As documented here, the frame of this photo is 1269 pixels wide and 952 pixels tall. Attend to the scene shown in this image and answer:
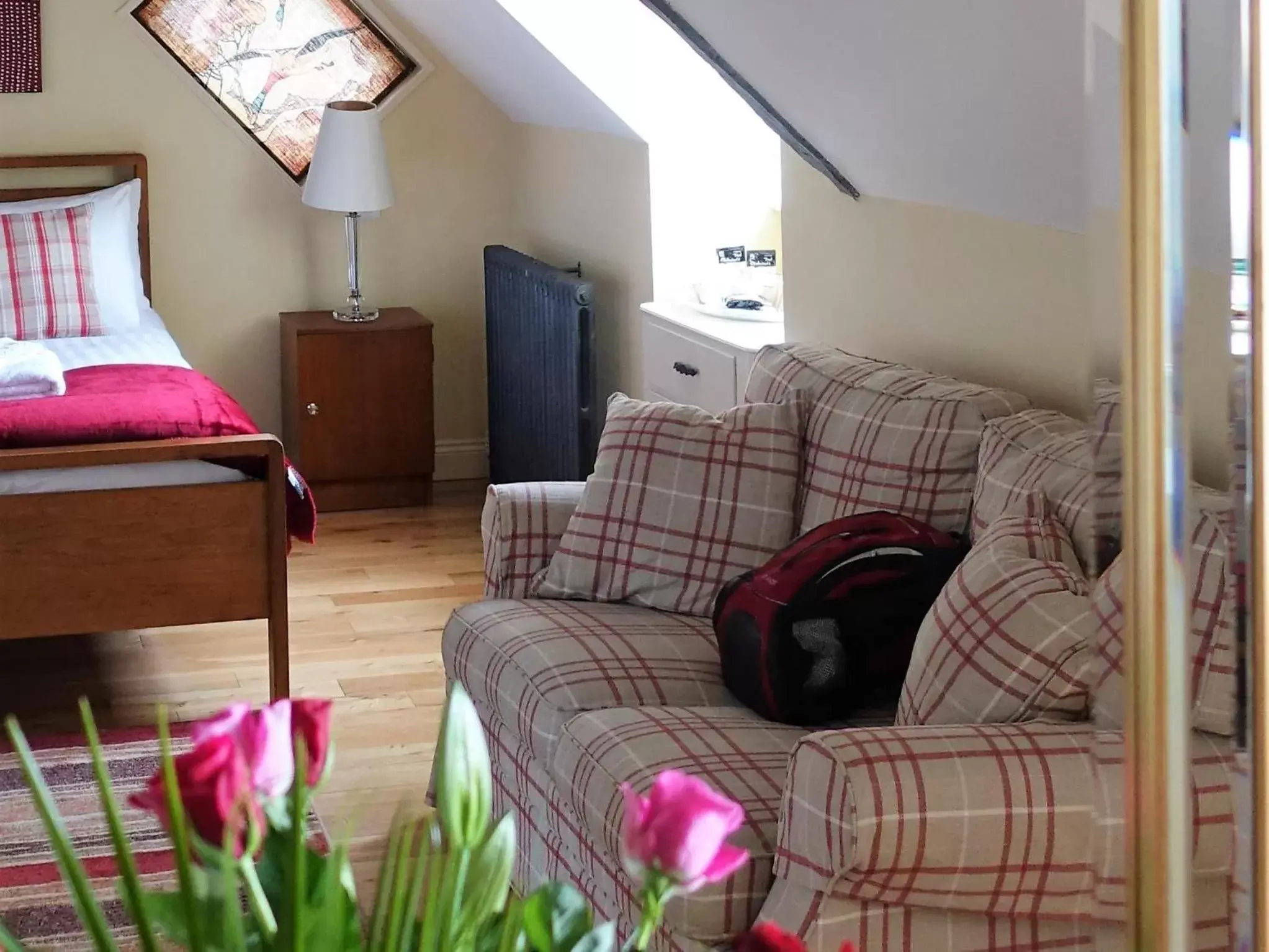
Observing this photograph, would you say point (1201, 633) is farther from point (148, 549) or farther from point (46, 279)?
point (46, 279)

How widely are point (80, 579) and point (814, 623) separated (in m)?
1.48

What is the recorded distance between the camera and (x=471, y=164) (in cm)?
502

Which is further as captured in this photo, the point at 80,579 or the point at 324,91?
the point at 324,91

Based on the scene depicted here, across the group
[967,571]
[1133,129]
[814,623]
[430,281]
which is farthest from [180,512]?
[1133,129]

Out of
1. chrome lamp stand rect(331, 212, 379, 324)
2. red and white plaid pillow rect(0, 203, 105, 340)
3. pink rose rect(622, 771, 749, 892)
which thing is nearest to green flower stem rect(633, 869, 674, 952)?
pink rose rect(622, 771, 749, 892)

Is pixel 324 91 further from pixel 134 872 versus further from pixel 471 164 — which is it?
pixel 134 872

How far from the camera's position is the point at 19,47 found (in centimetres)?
455

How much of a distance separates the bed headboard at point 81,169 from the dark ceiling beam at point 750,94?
2193mm

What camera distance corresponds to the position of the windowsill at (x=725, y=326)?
3.29 metres

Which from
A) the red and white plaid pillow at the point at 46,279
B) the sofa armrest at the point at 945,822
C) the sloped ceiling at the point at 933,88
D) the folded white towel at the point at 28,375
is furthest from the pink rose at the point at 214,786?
the red and white plaid pillow at the point at 46,279

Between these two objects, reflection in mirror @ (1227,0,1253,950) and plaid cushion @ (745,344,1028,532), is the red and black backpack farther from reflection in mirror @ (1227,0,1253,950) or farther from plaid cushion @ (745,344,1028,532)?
reflection in mirror @ (1227,0,1253,950)

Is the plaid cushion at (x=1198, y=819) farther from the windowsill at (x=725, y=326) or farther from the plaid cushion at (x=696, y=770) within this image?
the windowsill at (x=725, y=326)

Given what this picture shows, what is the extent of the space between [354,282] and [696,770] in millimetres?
3145

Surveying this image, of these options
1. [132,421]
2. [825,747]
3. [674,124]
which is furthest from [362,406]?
[825,747]
